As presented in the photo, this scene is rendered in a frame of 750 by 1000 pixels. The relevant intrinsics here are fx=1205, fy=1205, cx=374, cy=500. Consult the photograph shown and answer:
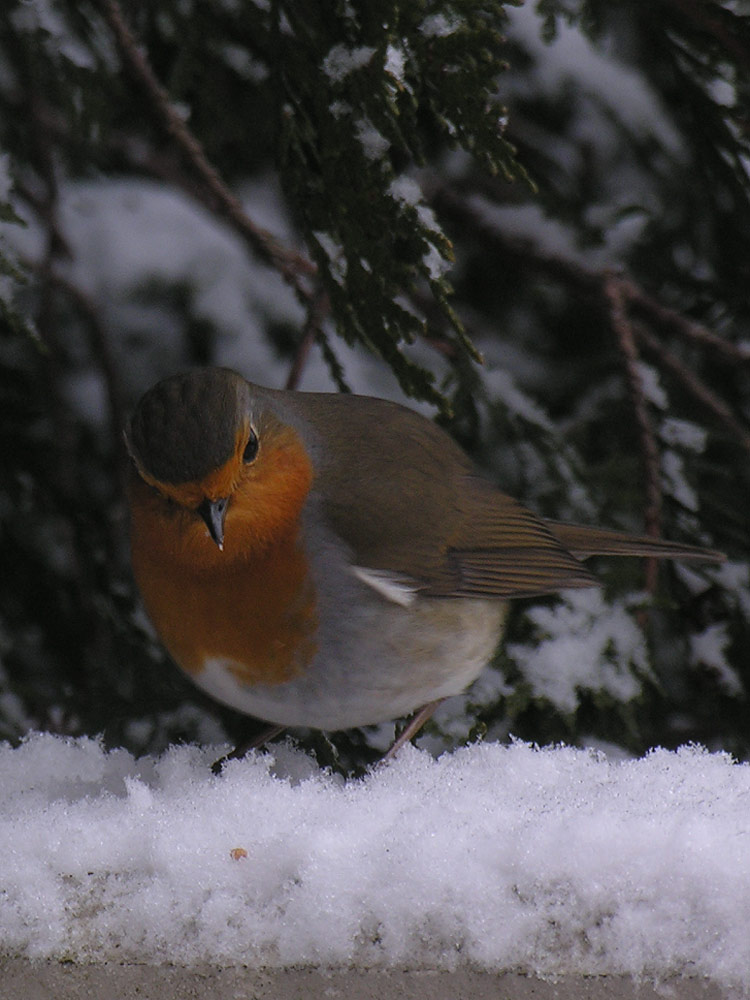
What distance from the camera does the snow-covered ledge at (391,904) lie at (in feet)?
3.81

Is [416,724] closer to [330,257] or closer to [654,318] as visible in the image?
[330,257]

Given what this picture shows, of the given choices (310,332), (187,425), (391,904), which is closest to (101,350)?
(310,332)

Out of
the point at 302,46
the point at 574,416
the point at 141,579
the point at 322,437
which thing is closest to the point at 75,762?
the point at 141,579

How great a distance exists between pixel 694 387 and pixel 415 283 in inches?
27.3

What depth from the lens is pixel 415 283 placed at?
2771 millimetres

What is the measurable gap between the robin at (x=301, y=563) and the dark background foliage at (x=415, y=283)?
0.48 feet

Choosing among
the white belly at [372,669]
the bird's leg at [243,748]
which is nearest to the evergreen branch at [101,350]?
the bird's leg at [243,748]

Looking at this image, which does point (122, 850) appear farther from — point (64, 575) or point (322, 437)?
point (64, 575)

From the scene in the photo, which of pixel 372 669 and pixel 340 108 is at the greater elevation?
pixel 340 108

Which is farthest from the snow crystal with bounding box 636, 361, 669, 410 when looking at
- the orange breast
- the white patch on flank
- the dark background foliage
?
the orange breast

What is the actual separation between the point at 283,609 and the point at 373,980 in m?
0.76

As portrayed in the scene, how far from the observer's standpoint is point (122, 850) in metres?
1.26

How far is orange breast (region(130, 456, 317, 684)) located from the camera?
1.81m

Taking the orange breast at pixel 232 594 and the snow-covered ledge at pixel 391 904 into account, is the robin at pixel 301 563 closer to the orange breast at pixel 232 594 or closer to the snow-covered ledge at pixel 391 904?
the orange breast at pixel 232 594
